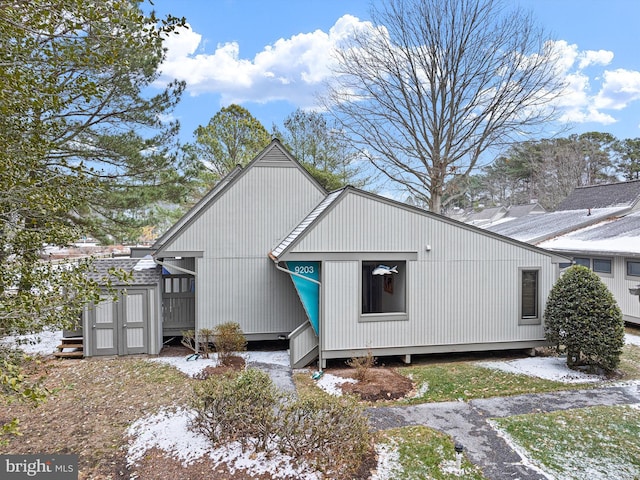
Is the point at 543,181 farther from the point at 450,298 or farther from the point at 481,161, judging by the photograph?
the point at 450,298

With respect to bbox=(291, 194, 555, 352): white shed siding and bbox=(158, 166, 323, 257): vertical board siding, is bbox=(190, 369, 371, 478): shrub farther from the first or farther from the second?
bbox=(158, 166, 323, 257): vertical board siding

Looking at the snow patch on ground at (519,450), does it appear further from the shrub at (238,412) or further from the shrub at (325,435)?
the shrub at (238,412)

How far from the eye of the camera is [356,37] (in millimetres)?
14719

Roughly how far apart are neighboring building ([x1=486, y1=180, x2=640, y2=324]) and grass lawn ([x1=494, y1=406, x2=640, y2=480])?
174 inches

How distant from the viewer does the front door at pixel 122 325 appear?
9.04m

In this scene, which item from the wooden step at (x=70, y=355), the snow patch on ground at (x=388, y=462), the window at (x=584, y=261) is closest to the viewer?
the snow patch on ground at (x=388, y=462)

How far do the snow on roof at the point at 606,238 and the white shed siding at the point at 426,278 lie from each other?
592cm

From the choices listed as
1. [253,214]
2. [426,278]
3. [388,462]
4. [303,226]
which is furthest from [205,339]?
[388,462]

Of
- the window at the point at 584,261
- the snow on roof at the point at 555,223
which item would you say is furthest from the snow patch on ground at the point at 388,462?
the snow on roof at the point at 555,223

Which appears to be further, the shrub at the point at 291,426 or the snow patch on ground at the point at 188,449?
the shrub at the point at 291,426

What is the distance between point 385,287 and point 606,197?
54.6 ft

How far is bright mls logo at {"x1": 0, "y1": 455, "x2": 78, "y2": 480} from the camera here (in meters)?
4.27

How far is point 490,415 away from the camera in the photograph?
239 inches

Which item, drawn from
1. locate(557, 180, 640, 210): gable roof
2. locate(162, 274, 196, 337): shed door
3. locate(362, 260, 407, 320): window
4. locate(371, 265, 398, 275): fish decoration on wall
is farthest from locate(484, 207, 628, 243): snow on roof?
locate(162, 274, 196, 337): shed door
